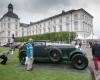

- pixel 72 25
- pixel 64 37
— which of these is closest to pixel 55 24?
pixel 72 25

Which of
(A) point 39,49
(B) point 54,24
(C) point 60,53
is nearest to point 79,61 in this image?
(C) point 60,53

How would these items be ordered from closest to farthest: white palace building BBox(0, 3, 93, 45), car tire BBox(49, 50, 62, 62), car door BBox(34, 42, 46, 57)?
1. car tire BBox(49, 50, 62, 62)
2. car door BBox(34, 42, 46, 57)
3. white palace building BBox(0, 3, 93, 45)

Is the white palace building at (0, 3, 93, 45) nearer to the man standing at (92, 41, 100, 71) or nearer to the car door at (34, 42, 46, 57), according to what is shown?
the car door at (34, 42, 46, 57)

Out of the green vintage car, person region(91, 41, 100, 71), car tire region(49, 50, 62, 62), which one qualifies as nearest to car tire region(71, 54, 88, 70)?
the green vintage car

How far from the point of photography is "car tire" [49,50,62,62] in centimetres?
1070

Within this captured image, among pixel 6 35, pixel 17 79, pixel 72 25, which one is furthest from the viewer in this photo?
pixel 6 35

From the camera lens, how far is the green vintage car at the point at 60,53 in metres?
10.4

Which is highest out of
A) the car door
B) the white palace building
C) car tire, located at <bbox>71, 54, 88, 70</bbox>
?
the white palace building

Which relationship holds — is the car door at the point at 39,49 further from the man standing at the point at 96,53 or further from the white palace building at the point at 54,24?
the white palace building at the point at 54,24

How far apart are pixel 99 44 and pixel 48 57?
3522 millimetres

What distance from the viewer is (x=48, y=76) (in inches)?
333

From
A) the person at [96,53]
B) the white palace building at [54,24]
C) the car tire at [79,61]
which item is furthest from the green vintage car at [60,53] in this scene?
the white palace building at [54,24]

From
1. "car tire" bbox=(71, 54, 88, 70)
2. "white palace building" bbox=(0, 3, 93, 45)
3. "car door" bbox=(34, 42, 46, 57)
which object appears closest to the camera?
"car tire" bbox=(71, 54, 88, 70)

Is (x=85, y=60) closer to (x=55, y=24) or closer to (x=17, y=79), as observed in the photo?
(x=17, y=79)
